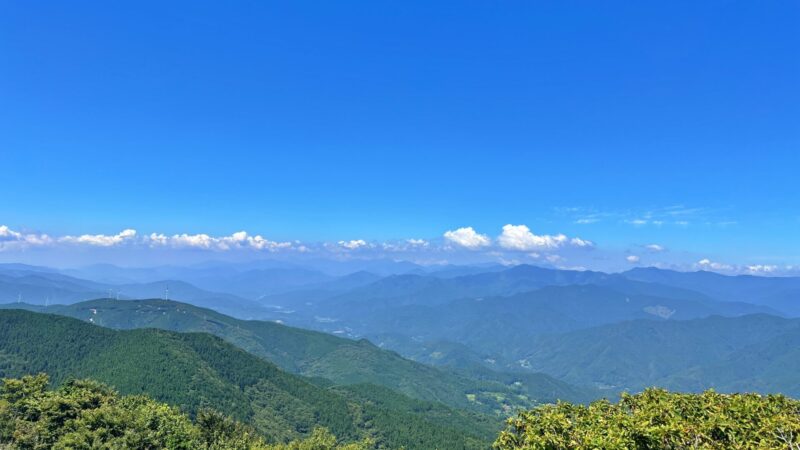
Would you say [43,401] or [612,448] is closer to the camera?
[612,448]

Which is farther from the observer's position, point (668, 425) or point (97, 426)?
point (97, 426)

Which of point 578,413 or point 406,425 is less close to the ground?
point 578,413

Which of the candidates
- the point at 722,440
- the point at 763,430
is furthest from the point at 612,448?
the point at 763,430

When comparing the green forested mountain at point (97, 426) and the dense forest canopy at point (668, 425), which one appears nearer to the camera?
the dense forest canopy at point (668, 425)

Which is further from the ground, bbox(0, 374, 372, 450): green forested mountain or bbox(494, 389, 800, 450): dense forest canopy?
bbox(494, 389, 800, 450): dense forest canopy

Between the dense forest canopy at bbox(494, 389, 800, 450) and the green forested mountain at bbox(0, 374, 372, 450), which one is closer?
the dense forest canopy at bbox(494, 389, 800, 450)

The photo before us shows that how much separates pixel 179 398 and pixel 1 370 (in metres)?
95.7

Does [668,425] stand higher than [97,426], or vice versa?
[668,425]

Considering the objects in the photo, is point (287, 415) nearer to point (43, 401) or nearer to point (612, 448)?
point (43, 401)

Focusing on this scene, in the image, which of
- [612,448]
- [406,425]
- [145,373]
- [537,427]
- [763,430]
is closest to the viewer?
[612,448]

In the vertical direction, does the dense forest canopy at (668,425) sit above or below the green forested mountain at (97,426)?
above

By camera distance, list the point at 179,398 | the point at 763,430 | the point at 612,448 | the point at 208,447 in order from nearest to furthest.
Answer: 1. the point at 612,448
2. the point at 763,430
3. the point at 208,447
4. the point at 179,398

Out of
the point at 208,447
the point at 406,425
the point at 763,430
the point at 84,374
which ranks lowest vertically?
the point at 406,425

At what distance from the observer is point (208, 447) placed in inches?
2464
